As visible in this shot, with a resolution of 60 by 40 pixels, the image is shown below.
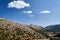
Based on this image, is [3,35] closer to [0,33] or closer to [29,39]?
[0,33]

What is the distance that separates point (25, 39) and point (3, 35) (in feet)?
53.6

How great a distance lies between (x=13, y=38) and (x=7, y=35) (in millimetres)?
4844

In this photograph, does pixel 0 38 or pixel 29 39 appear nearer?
pixel 0 38

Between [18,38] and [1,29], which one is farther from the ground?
[1,29]

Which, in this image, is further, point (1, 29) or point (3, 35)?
point (1, 29)

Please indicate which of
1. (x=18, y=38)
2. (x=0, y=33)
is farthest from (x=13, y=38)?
(x=0, y=33)

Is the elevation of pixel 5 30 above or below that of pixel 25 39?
above

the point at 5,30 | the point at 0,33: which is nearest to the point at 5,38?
the point at 0,33

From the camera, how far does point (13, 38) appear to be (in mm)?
96750

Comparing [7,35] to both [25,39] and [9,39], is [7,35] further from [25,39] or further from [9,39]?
[25,39]

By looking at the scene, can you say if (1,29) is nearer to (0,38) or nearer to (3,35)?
(3,35)

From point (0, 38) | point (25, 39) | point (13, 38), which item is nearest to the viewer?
point (0, 38)

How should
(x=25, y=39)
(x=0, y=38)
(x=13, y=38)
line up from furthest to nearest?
(x=25, y=39), (x=13, y=38), (x=0, y=38)

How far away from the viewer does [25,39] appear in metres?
103
